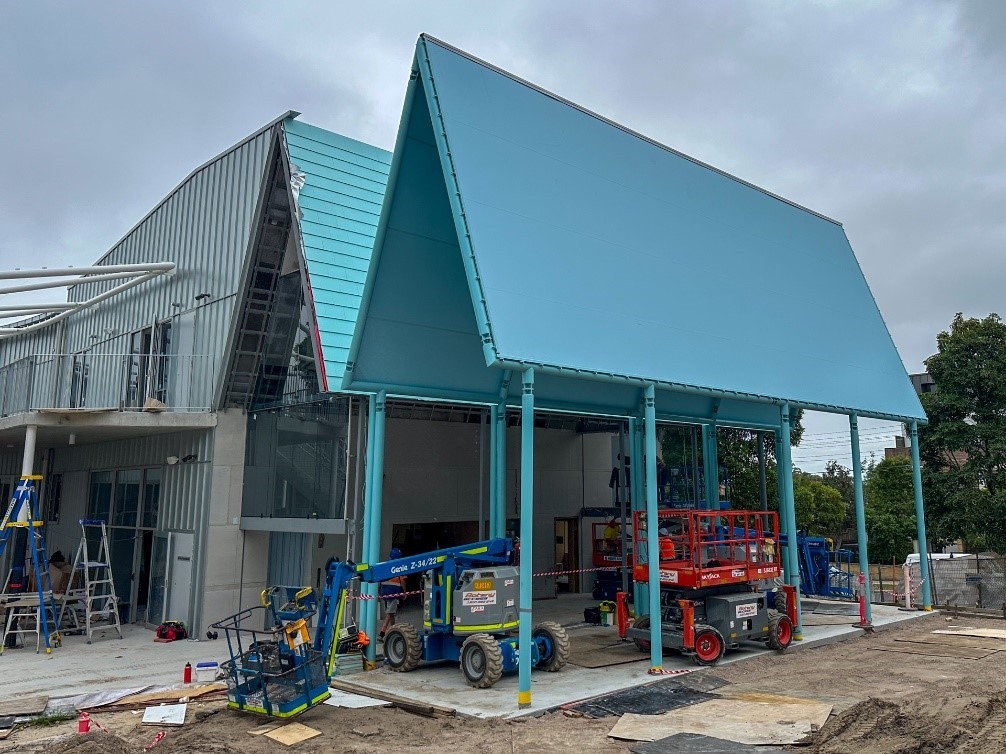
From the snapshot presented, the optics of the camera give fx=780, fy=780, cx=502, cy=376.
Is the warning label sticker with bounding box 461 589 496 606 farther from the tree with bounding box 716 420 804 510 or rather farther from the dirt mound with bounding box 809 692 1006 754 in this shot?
the tree with bounding box 716 420 804 510

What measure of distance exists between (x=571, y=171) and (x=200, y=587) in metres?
10.5

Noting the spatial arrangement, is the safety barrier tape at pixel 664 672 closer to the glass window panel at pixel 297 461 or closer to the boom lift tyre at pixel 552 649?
the boom lift tyre at pixel 552 649

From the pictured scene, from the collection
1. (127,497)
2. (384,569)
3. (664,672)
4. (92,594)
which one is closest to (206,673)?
(384,569)

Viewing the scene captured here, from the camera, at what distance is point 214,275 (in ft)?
55.6

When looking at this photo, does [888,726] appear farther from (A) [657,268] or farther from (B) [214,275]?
(B) [214,275]

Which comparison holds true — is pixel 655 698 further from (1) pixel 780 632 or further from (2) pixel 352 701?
(1) pixel 780 632

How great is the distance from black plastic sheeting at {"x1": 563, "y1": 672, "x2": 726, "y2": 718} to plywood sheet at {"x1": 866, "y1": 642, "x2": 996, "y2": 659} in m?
4.52

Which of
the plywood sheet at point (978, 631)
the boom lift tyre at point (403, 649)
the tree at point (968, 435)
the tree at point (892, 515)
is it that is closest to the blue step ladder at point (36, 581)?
the boom lift tyre at point (403, 649)

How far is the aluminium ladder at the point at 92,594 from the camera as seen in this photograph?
1553cm

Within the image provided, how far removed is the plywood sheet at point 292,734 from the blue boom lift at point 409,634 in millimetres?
157

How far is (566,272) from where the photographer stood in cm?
1140

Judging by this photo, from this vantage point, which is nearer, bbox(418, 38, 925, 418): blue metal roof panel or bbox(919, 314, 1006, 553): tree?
bbox(418, 38, 925, 418): blue metal roof panel

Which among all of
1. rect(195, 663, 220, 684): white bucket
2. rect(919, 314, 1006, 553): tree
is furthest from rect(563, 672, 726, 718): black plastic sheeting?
rect(919, 314, 1006, 553): tree

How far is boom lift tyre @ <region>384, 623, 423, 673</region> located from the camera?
1155 centimetres
